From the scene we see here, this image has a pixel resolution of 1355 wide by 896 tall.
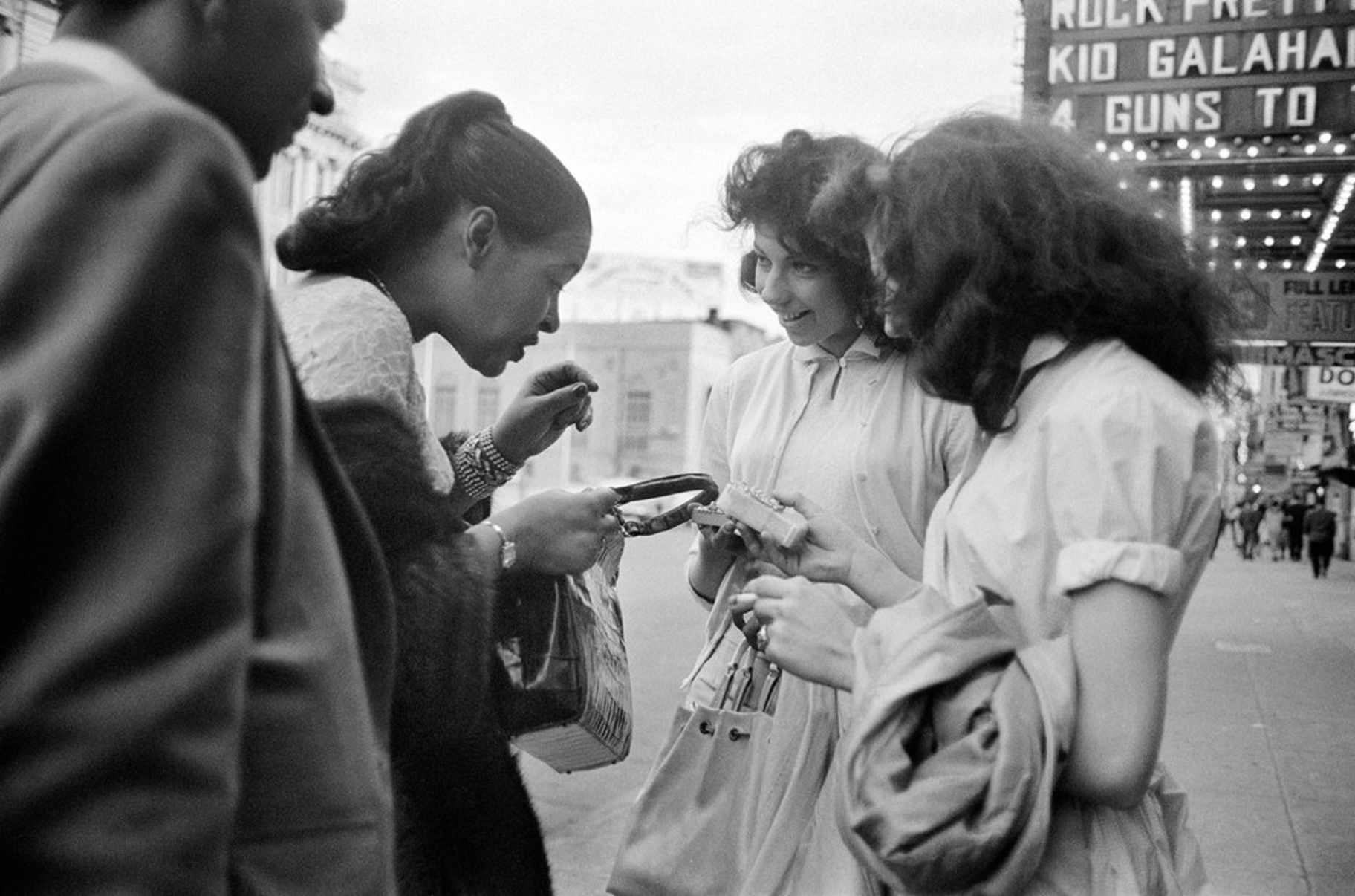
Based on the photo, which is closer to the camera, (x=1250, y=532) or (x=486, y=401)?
(x=1250, y=532)

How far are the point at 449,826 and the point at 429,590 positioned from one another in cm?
49

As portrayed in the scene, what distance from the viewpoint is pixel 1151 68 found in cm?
1262

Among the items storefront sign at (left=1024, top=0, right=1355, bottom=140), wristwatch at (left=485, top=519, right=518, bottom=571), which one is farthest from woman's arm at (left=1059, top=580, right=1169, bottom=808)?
storefront sign at (left=1024, top=0, right=1355, bottom=140)

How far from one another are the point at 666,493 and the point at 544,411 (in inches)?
13.0

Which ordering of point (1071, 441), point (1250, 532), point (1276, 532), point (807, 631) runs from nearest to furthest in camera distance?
point (1071, 441) < point (807, 631) < point (1250, 532) < point (1276, 532)

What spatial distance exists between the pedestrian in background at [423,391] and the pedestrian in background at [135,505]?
0.88 m

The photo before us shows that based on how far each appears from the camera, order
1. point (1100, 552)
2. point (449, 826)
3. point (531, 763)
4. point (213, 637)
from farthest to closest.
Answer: point (531, 763) < point (449, 826) < point (1100, 552) < point (213, 637)

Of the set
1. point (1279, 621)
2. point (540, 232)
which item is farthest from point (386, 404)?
point (1279, 621)

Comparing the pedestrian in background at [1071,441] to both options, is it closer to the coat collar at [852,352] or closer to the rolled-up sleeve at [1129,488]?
the rolled-up sleeve at [1129,488]

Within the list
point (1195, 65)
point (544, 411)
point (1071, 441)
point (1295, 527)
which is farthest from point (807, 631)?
point (1295, 527)

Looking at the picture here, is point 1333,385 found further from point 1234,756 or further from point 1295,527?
point 1295,527

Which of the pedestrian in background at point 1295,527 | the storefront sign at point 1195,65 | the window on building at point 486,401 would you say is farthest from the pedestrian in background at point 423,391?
the window on building at point 486,401

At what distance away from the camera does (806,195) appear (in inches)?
115

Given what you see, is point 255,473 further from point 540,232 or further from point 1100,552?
point 540,232
